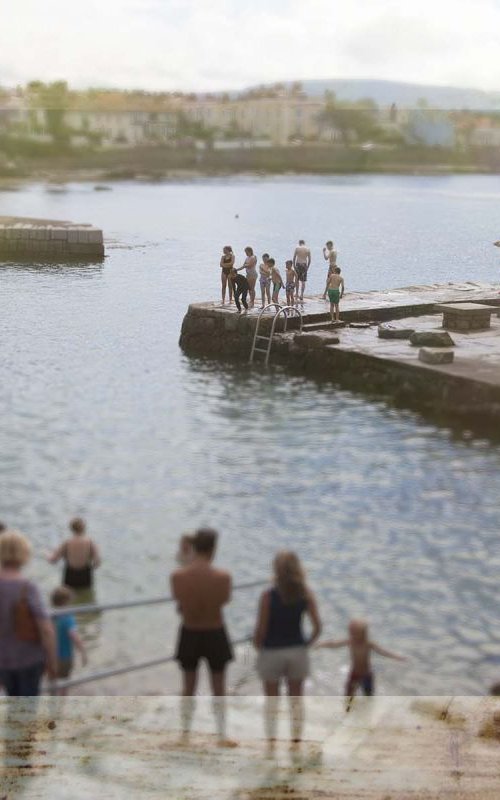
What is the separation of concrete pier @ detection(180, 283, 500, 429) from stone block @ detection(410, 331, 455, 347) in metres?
0.02

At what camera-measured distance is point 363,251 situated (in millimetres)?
47562

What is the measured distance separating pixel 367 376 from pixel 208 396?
266cm

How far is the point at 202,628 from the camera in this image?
5.72 metres

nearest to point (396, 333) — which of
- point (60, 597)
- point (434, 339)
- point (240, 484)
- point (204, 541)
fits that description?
point (434, 339)

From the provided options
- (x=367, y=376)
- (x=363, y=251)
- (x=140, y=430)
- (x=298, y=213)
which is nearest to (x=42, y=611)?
(x=140, y=430)

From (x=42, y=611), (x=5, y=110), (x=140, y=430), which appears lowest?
(x=140, y=430)

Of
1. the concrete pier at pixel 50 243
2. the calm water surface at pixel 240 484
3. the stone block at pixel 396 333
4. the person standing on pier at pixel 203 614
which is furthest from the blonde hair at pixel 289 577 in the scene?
the concrete pier at pixel 50 243

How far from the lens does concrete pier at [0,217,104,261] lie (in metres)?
38.6

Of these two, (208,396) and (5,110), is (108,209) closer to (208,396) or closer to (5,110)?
(5,110)

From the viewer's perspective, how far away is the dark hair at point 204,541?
5457mm

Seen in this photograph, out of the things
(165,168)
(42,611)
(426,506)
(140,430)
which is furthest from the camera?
(165,168)

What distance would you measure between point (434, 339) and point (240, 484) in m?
6.28

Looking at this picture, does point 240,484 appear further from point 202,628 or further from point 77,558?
point 202,628

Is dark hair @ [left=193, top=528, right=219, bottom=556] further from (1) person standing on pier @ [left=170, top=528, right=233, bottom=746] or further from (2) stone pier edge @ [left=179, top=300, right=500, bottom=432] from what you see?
(2) stone pier edge @ [left=179, top=300, right=500, bottom=432]
